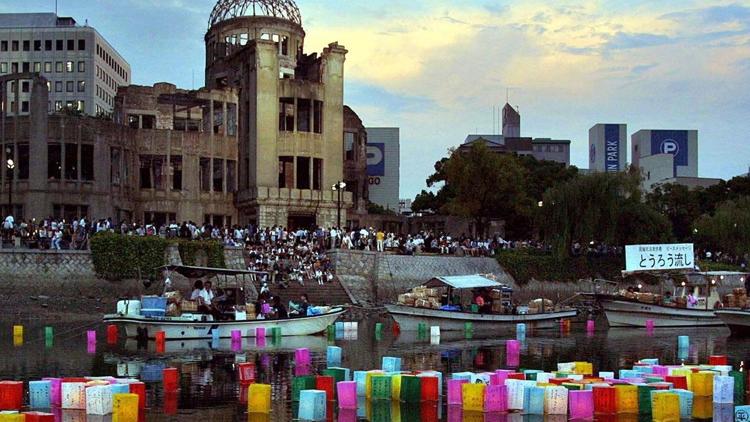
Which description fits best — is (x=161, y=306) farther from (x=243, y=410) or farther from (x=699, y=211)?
(x=699, y=211)

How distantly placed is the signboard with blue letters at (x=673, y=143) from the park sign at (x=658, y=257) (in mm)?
116706

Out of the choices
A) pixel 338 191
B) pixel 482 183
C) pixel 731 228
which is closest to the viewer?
pixel 338 191

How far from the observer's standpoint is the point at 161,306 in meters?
34.9

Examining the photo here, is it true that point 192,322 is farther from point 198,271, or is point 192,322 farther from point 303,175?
point 303,175

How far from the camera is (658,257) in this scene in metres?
47.4

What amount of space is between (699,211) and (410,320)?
5966cm

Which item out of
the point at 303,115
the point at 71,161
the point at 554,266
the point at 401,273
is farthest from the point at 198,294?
the point at 303,115

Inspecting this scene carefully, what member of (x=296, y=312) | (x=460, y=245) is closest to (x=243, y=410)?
(x=296, y=312)

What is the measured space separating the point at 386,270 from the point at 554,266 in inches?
459

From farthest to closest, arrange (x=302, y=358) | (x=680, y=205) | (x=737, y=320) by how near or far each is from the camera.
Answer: (x=680, y=205) → (x=737, y=320) → (x=302, y=358)

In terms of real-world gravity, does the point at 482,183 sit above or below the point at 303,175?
below

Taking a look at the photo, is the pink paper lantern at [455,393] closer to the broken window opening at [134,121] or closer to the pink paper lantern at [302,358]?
the pink paper lantern at [302,358]

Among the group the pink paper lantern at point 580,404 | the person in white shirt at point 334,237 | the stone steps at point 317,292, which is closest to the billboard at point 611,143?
the person in white shirt at point 334,237

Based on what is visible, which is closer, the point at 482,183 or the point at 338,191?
the point at 338,191
